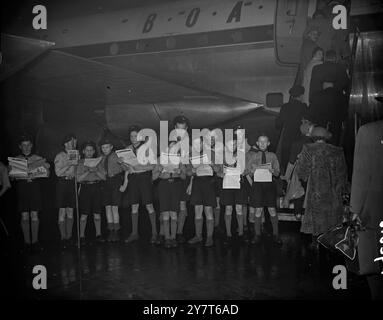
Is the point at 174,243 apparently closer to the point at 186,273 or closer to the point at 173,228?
the point at 173,228

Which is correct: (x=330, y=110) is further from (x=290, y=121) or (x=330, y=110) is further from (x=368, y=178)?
(x=368, y=178)

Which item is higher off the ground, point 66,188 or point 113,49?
point 113,49

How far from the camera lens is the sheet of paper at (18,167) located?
3.42m

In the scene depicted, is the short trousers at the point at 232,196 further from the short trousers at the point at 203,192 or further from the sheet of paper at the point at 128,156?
the sheet of paper at the point at 128,156

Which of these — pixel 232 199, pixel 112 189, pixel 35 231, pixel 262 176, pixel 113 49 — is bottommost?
pixel 35 231

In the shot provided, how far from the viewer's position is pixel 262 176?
3549 millimetres

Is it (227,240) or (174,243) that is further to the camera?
(227,240)

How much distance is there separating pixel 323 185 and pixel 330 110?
31.5 inches

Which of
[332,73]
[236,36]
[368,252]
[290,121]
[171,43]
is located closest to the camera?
[368,252]

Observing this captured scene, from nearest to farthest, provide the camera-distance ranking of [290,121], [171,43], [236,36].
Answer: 1. [290,121]
2. [236,36]
3. [171,43]

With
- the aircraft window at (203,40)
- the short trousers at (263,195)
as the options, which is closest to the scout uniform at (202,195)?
the short trousers at (263,195)

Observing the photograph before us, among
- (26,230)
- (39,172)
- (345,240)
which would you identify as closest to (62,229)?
(26,230)

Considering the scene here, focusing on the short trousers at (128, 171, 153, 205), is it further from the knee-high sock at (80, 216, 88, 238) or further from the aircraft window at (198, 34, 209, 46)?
the aircraft window at (198, 34, 209, 46)

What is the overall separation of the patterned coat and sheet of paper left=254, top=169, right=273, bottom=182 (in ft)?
1.06
